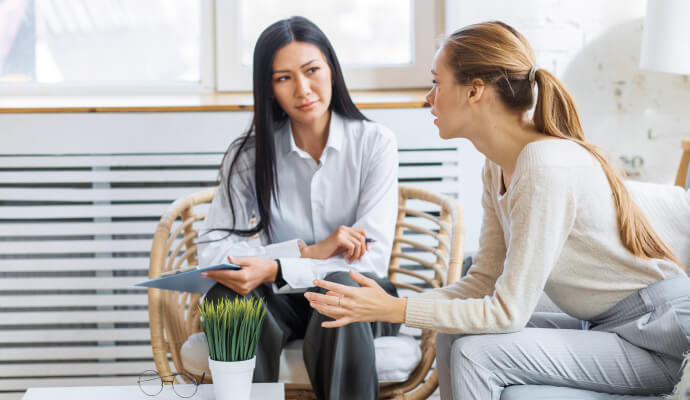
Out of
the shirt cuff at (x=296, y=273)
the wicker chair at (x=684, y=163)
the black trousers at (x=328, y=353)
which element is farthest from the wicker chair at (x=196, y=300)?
the wicker chair at (x=684, y=163)

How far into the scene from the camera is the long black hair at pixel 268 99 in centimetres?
172

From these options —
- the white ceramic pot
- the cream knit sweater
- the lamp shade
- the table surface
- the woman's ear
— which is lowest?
the table surface

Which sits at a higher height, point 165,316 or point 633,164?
point 633,164

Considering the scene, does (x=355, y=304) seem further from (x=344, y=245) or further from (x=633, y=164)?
(x=633, y=164)

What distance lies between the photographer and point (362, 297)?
1.23 meters

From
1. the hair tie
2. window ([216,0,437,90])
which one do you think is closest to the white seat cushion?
the hair tie

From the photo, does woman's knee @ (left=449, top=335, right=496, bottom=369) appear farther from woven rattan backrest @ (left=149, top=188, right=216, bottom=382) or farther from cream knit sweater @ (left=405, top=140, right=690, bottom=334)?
woven rattan backrest @ (left=149, top=188, right=216, bottom=382)

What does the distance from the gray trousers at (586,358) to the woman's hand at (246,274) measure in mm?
503

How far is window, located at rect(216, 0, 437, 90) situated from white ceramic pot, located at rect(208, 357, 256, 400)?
5.24 feet

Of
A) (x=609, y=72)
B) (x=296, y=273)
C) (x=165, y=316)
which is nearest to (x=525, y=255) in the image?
(x=296, y=273)

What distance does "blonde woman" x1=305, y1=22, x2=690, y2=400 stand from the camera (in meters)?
1.17

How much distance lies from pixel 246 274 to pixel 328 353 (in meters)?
0.25

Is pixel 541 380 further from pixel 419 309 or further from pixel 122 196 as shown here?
pixel 122 196

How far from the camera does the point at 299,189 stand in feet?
5.96
